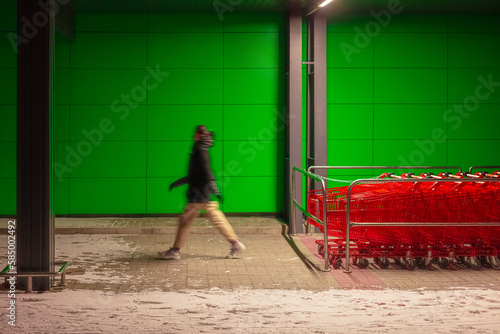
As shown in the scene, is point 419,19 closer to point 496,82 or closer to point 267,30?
point 496,82

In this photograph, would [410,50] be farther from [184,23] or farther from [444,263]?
[444,263]

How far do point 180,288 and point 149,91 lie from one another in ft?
20.6

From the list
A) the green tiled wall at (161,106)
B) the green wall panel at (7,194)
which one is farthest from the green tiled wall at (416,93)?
the green wall panel at (7,194)

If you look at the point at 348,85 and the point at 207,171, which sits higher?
the point at 348,85

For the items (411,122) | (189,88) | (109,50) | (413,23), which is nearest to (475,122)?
(411,122)

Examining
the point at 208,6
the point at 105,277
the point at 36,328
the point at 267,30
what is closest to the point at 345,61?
the point at 267,30

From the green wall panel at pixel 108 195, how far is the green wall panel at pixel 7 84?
2.03 m

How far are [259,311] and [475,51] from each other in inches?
351

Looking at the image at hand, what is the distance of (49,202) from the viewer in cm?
773

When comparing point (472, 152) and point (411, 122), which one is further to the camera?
point (472, 152)
